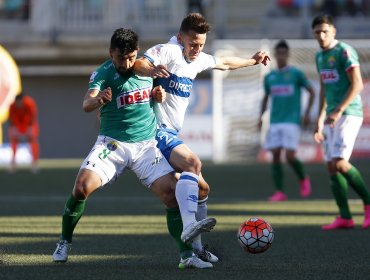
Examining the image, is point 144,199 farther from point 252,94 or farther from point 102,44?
point 102,44

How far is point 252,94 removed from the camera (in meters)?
26.7

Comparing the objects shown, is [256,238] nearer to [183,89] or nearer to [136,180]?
[183,89]

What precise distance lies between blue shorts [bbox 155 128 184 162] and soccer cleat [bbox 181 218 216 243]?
773 millimetres

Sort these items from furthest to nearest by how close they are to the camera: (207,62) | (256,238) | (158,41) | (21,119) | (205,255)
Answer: (158,41) < (21,119) < (207,62) < (205,255) < (256,238)

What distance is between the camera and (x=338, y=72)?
1040 centimetres

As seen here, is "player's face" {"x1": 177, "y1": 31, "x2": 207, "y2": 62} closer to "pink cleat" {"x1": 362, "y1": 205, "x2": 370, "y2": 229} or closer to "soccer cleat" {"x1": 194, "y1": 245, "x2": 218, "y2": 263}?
"soccer cleat" {"x1": 194, "y1": 245, "x2": 218, "y2": 263}

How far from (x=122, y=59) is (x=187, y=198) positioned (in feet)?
3.60

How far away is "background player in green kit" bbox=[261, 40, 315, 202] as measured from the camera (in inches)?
567

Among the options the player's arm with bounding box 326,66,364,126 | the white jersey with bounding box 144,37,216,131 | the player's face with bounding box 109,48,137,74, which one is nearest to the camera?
the player's face with bounding box 109,48,137,74

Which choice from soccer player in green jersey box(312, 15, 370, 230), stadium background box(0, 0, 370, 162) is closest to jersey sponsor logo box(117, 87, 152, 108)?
soccer player in green jersey box(312, 15, 370, 230)

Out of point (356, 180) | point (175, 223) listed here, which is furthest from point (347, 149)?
point (175, 223)

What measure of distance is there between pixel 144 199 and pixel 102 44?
16.3 metres

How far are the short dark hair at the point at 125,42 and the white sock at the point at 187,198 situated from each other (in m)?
1.01

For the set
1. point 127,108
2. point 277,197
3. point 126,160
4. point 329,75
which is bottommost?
point 277,197
